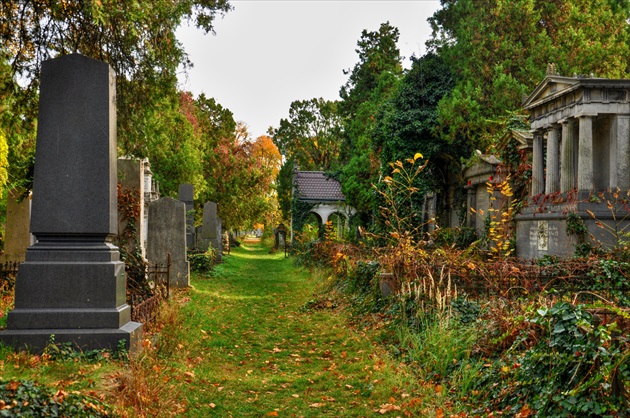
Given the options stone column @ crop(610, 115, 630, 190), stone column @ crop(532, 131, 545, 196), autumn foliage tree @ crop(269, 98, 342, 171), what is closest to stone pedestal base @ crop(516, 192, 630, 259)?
stone column @ crop(610, 115, 630, 190)

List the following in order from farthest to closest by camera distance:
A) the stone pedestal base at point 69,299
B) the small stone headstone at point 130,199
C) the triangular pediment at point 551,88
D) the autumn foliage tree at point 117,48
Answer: the triangular pediment at point 551,88, the small stone headstone at point 130,199, the autumn foliage tree at point 117,48, the stone pedestal base at point 69,299

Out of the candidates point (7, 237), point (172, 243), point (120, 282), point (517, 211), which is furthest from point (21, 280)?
point (517, 211)

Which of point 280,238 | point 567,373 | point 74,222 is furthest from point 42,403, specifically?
point 280,238

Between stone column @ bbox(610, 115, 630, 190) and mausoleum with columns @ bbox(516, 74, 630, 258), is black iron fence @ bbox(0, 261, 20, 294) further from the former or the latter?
stone column @ bbox(610, 115, 630, 190)

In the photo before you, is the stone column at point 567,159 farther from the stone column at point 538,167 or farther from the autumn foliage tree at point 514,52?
the autumn foliage tree at point 514,52

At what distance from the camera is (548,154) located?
1589 cm

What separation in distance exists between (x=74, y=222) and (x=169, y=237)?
945 cm

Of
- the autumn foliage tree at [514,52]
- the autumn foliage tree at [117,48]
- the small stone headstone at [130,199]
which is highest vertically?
the autumn foliage tree at [514,52]

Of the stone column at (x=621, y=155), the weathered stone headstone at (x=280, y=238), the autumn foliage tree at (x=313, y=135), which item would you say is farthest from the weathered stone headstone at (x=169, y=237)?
the autumn foliage tree at (x=313, y=135)

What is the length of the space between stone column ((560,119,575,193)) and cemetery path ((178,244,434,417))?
725 cm

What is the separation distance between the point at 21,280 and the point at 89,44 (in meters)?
5.17

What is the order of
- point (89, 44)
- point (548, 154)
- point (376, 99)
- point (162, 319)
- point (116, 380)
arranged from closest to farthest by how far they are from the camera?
point (116, 380)
point (162, 319)
point (89, 44)
point (548, 154)
point (376, 99)

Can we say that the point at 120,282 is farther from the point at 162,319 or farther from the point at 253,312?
the point at 253,312

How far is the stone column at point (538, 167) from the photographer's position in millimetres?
16484
